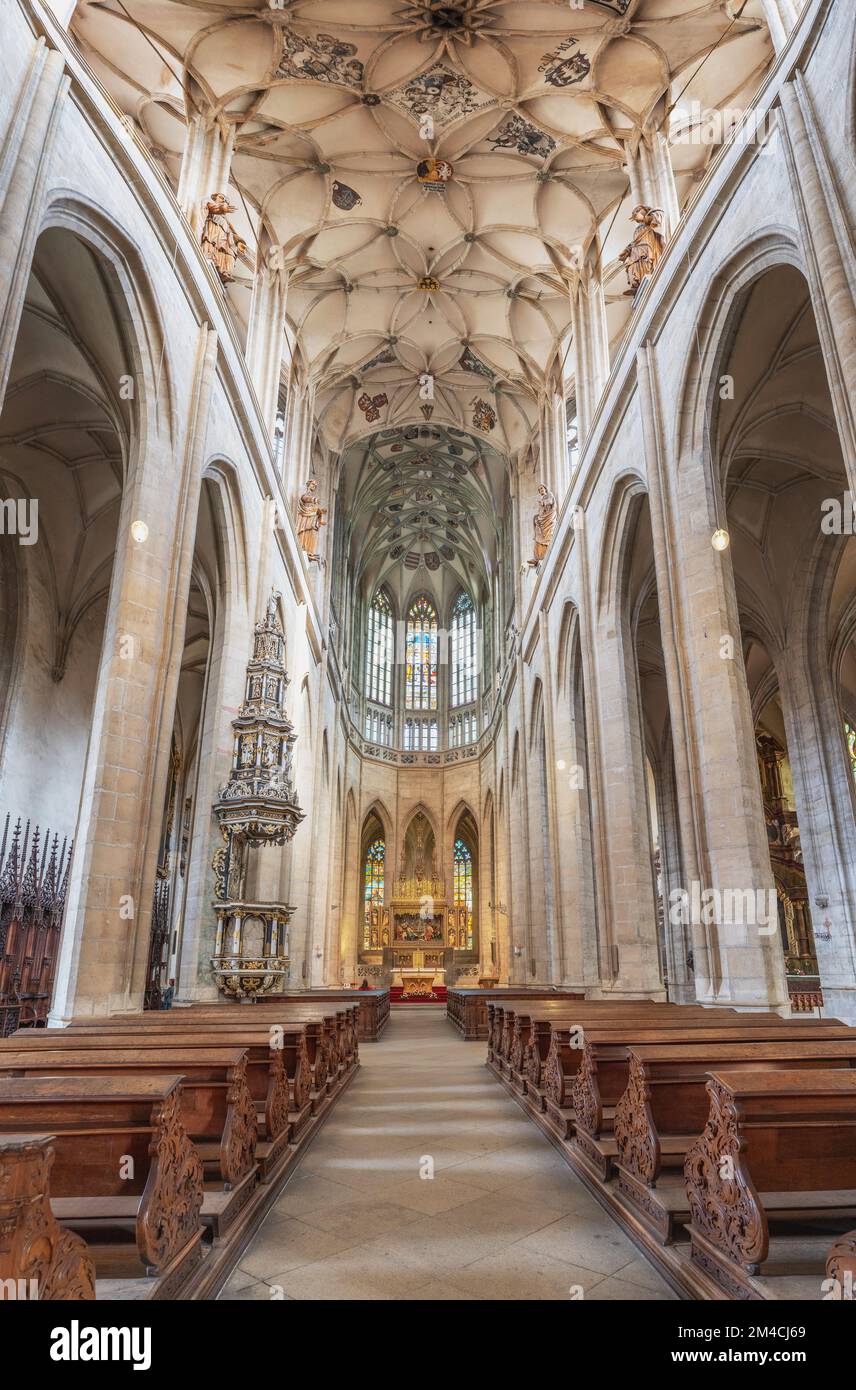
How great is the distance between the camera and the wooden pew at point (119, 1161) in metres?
2.55

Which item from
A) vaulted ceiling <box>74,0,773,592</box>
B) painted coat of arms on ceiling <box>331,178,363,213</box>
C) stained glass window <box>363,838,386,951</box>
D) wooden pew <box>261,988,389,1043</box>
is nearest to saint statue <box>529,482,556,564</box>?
vaulted ceiling <box>74,0,773,592</box>

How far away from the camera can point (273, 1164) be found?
14.0 feet

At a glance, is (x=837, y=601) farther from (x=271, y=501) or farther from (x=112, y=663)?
(x=112, y=663)

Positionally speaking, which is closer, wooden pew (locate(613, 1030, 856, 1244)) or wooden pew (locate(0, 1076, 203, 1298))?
wooden pew (locate(0, 1076, 203, 1298))

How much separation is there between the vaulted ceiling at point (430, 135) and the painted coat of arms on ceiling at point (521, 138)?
0.04m

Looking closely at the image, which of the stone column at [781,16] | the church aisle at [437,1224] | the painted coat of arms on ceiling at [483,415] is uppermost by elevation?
the painted coat of arms on ceiling at [483,415]

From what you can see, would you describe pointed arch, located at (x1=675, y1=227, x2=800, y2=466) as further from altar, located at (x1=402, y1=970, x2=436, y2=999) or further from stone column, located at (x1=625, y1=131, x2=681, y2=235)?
altar, located at (x1=402, y1=970, x2=436, y2=999)

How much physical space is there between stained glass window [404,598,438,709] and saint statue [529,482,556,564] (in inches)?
634

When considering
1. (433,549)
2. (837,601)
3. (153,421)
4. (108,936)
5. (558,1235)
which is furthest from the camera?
(433,549)

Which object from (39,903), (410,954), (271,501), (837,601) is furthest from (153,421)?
(410,954)

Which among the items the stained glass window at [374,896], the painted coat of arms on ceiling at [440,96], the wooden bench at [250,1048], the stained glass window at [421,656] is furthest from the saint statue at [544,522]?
the stained glass window at [374,896]

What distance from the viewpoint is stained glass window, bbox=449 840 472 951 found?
101 feet

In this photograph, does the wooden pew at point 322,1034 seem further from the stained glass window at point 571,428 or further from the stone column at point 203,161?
the stained glass window at point 571,428

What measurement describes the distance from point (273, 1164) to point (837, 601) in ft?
50.2
